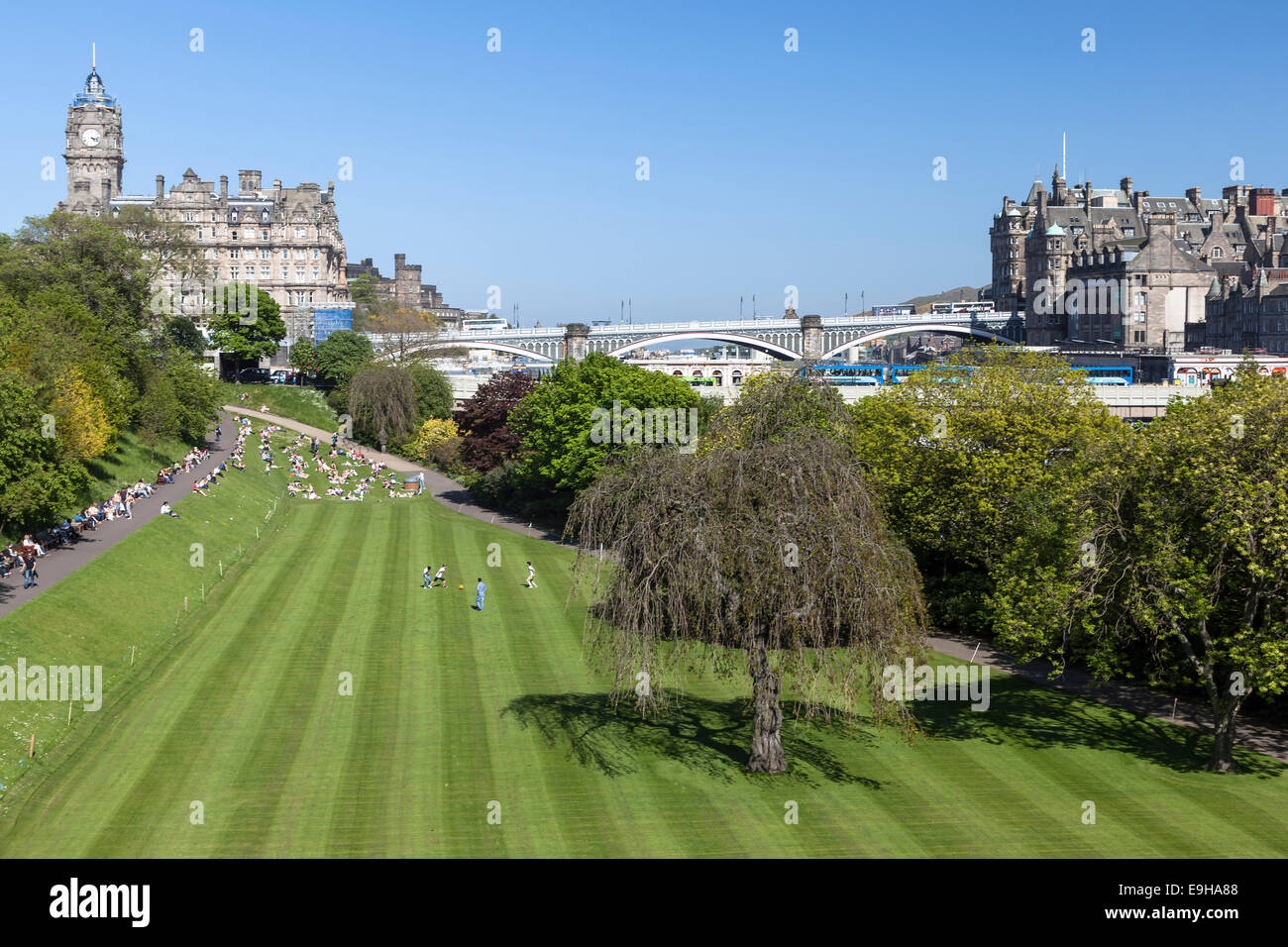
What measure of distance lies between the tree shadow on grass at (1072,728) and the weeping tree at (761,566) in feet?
19.4

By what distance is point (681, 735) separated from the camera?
107 ft

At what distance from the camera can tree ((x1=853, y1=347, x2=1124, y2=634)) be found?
46031 millimetres

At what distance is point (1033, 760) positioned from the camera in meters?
31.1

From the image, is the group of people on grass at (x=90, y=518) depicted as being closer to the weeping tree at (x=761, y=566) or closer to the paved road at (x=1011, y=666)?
the paved road at (x=1011, y=666)

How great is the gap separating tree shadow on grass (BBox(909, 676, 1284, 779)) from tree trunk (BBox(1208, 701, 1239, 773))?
0.39m

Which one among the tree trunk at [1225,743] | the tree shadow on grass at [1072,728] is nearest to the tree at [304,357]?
the tree shadow on grass at [1072,728]

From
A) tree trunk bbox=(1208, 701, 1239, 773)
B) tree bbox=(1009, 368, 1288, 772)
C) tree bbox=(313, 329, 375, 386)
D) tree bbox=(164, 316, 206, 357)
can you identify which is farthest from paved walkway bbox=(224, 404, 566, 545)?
tree trunk bbox=(1208, 701, 1239, 773)

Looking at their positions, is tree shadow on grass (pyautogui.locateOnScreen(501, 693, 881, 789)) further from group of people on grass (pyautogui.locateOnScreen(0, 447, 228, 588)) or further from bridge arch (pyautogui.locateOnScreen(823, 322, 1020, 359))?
bridge arch (pyautogui.locateOnScreen(823, 322, 1020, 359))

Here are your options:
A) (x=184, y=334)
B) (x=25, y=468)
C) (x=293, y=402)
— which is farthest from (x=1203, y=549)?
(x=293, y=402)

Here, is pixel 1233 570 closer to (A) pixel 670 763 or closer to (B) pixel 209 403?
(A) pixel 670 763

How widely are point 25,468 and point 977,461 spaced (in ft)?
107
